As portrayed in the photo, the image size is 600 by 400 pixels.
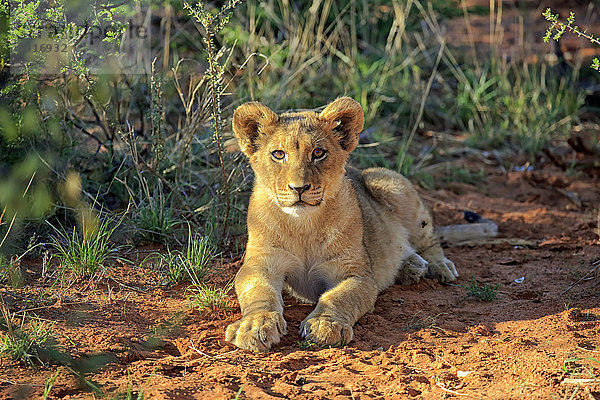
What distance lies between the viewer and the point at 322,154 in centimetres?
430

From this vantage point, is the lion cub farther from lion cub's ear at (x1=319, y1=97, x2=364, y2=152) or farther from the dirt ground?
the dirt ground

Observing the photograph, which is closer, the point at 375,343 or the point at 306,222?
the point at 375,343

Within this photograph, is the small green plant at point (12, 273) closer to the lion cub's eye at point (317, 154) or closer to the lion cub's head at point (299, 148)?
the lion cub's head at point (299, 148)

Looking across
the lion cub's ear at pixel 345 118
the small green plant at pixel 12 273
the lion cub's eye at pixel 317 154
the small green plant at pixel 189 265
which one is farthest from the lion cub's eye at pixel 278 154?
the small green plant at pixel 12 273

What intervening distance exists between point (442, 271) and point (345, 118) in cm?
134

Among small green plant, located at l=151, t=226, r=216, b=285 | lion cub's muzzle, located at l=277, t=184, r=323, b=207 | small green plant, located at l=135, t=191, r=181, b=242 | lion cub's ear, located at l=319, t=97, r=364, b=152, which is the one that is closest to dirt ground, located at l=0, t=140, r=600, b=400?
small green plant, located at l=151, t=226, r=216, b=285

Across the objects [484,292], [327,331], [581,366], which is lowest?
[484,292]

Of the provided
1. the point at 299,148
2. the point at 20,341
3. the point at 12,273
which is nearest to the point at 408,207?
the point at 299,148

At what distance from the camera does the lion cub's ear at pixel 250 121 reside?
438 cm

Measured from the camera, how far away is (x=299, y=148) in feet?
13.8

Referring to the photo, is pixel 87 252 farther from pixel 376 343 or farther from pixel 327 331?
pixel 376 343

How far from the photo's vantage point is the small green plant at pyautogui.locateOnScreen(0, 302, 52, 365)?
3.44 m

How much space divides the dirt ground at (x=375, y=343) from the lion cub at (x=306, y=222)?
0.53ft

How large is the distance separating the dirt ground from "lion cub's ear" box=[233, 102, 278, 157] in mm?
919
